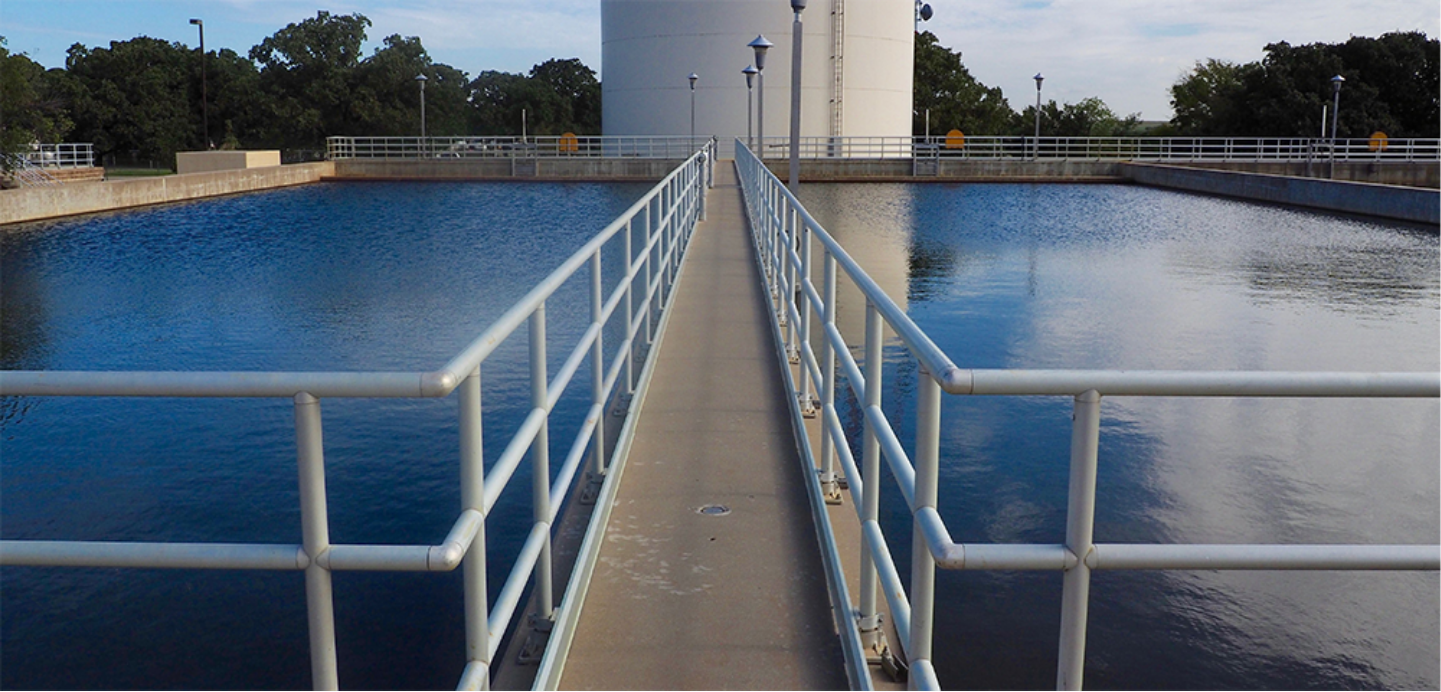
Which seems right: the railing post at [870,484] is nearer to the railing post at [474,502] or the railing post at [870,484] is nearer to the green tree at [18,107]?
the railing post at [474,502]

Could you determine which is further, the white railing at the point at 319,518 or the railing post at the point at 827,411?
the railing post at the point at 827,411

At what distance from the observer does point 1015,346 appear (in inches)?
445

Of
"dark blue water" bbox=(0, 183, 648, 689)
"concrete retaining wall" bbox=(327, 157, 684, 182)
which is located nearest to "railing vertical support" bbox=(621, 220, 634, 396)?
"dark blue water" bbox=(0, 183, 648, 689)

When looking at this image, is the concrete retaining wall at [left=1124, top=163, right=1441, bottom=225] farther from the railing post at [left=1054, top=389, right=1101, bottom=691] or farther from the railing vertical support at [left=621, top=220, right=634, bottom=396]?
the railing post at [left=1054, top=389, right=1101, bottom=691]

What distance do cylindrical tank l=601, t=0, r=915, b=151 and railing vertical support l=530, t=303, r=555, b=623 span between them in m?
52.6

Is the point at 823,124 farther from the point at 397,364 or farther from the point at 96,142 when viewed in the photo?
the point at 397,364

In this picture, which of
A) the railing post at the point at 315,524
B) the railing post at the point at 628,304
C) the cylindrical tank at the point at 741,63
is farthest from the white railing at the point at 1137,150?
the railing post at the point at 315,524

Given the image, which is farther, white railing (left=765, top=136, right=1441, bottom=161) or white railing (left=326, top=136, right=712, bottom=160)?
white railing (left=765, top=136, right=1441, bottom=161)

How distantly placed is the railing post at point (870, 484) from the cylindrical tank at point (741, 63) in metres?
52.6

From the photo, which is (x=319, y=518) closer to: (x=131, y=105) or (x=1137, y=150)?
(x=1137, y=150)

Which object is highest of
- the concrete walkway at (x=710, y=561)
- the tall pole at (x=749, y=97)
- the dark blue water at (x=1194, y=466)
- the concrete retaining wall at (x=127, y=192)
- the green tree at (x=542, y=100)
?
the green tree at (x=542, y=100)

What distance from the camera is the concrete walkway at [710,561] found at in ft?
11.3

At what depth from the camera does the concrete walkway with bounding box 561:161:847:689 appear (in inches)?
135

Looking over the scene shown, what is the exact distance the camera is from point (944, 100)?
7838 cm
